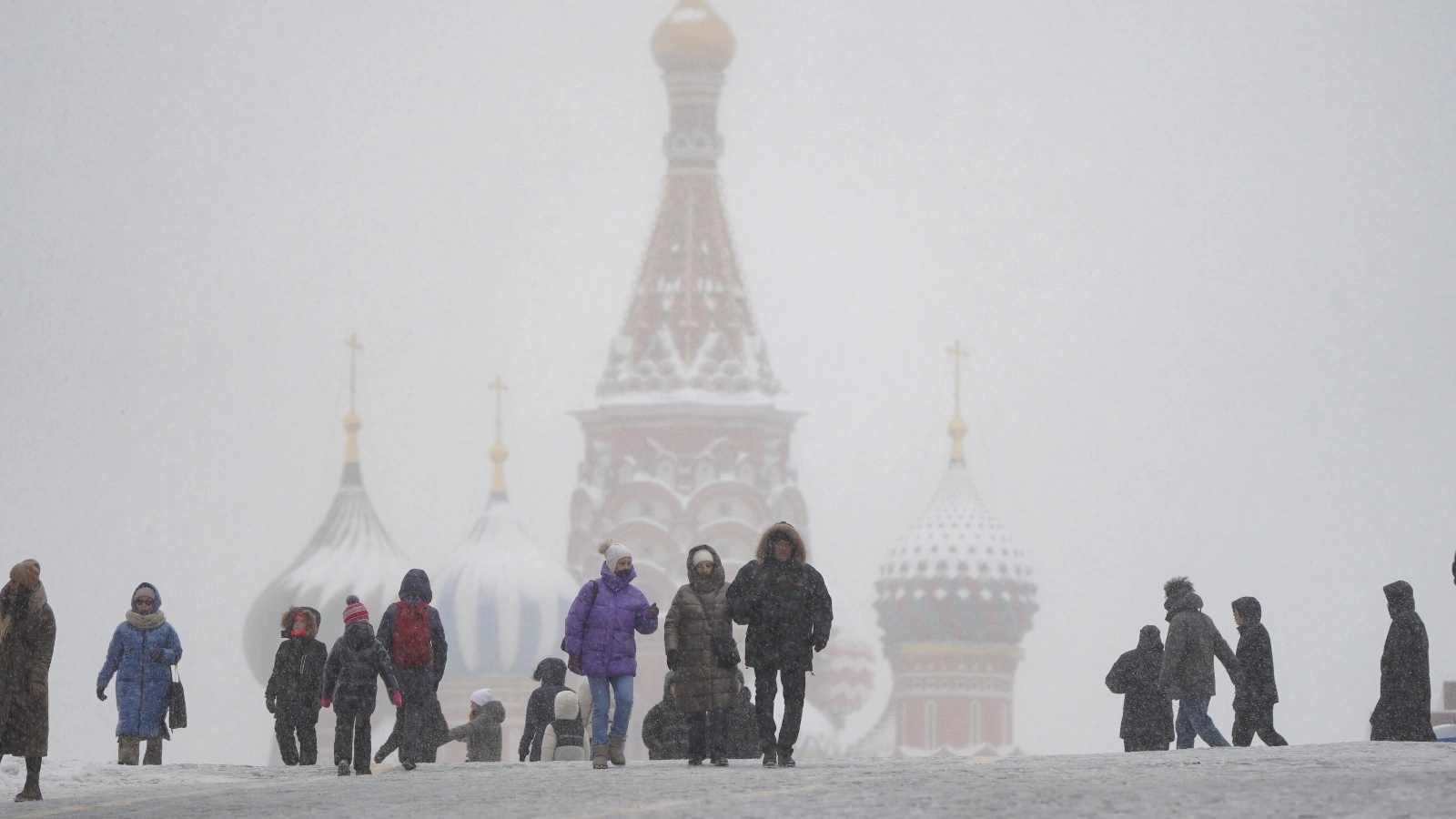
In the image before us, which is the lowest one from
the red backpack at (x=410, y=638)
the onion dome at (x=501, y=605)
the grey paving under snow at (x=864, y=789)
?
the grey paving under snow at (x=864, y=789)

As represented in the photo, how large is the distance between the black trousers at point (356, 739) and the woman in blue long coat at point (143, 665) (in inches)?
92.6

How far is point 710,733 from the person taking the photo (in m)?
17.2

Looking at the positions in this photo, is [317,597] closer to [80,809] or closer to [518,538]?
[518,538]

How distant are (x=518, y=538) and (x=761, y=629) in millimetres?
73763

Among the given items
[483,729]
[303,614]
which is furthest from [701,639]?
[483,729]

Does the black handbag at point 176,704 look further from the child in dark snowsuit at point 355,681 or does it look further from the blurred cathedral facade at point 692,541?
the blurred cathedral facade at point 692,541

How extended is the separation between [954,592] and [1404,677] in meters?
72.1

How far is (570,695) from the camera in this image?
19.6 m

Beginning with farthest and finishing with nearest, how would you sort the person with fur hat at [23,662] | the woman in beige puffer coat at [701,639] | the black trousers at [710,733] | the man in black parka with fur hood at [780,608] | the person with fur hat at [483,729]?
the person with fur hat at [483,729], the black trousers at [710,733], the woman in beige puffer coat at [701,639], the man in black parka with fur hood at [780,608], the person with fur hat at [23,662]

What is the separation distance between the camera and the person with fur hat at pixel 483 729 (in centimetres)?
2028

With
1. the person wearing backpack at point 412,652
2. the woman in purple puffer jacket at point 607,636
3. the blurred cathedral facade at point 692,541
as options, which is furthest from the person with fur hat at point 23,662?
the blurred cathedral facade at point 692,541

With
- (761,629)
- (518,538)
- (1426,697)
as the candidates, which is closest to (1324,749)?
(1426,697)

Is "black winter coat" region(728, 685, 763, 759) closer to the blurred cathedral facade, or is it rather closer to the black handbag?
the black handbag

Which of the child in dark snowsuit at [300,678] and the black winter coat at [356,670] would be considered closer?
the black winter coat at [356,670]
